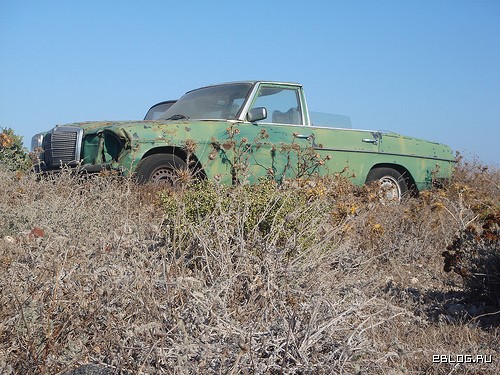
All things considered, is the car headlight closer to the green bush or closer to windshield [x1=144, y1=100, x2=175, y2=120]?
the green bush

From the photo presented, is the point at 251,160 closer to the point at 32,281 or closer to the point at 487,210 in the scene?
the point at 487,210

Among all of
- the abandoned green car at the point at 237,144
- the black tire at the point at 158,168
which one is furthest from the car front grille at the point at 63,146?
the black tire at the point at 158,168

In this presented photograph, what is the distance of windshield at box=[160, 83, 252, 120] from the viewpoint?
322 inches

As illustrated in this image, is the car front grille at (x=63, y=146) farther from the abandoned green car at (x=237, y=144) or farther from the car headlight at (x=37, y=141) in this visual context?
the car headlight at (x=37, y=141)

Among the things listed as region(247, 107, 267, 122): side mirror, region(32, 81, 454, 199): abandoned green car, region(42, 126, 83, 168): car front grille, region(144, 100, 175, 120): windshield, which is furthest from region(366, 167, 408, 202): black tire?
region(42, 126, 83, 168): car front grille

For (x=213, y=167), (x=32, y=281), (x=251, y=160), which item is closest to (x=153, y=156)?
(x=213, y=167)

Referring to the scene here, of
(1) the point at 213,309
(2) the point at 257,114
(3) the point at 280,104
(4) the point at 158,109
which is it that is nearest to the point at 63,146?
(2) the point at 257,114

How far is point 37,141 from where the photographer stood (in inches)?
324

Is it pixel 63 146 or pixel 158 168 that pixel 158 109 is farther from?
pixel 158 168

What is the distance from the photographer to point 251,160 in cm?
777

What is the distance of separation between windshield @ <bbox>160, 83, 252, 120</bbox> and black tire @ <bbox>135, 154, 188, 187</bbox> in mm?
1010

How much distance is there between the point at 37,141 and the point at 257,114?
276 cm

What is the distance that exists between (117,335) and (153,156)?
4557mm

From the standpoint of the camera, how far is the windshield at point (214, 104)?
8.17m
